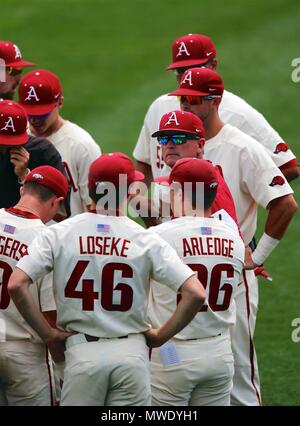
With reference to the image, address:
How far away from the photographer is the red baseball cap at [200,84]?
23.8ft

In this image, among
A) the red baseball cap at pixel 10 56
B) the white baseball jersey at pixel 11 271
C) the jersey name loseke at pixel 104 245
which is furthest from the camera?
the red baseball cap at pixel 10 56

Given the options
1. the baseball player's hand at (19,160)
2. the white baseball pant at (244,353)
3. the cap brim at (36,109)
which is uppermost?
the cap brim at (36,109)

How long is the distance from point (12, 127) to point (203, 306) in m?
1.75

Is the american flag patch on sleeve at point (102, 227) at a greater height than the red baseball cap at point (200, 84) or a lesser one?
lesser

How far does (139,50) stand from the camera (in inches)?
690

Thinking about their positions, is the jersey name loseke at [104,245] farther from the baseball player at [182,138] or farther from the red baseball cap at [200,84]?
the red baseball cap at [200,84]

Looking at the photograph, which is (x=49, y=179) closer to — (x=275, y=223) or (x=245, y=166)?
(x=245, y=166)

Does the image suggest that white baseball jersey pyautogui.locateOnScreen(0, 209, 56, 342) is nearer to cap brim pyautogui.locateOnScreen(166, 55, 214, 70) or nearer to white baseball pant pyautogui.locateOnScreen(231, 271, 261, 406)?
white baseball pant pyautogui.locateOnScreen(231, 271, 261, 406)

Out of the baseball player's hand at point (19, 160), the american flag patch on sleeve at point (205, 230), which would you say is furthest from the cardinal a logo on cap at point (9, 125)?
the american flag patch on sleeve at point (205, 230)

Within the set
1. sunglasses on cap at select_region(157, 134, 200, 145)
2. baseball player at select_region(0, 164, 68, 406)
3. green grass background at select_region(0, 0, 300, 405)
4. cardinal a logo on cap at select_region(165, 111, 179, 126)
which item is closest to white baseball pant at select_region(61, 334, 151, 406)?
baseball player at select_region(0, 164, 68, 406)

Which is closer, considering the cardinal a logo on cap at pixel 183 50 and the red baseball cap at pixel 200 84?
the red baseball cap at pixel 200 84

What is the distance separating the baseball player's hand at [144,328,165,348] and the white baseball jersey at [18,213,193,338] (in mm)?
107
